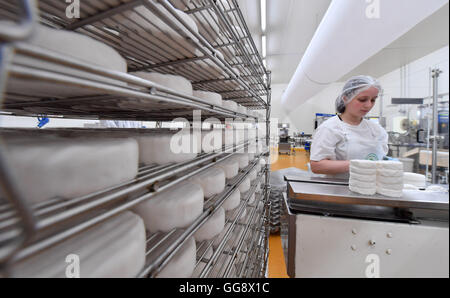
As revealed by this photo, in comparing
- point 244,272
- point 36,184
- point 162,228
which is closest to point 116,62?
point 36,184

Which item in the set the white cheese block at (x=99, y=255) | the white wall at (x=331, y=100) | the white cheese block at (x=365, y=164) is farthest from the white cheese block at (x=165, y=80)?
the white wall at (x=331, y=100)

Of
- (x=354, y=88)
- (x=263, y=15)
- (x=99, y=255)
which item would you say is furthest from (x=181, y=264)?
(x=263, y=15)

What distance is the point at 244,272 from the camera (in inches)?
46.2

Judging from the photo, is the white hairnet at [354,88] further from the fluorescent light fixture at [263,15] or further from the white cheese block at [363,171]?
the fluorescent light fixture at [263,15]

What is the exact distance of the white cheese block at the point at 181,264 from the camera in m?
0.53

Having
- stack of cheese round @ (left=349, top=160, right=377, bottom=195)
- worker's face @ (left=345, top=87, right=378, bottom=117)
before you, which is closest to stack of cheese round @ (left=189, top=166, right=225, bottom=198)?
stack of cheese round @ (left=349, top=160, right=377, bottom=195)

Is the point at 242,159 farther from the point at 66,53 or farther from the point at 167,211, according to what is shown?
the point at 66,53

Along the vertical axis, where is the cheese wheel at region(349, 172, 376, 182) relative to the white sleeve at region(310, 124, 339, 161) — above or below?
below

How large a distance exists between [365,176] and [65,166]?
0.83 meters

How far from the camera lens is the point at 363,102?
1.11 metres

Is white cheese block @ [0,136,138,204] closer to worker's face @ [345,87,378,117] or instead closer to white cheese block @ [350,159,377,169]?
white cheese block @ [350,159,377,169]

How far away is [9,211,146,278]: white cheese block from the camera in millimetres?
302

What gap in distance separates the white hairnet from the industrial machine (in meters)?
0.78

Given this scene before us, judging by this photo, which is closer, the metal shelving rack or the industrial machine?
the metal shelving rack
